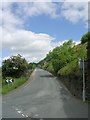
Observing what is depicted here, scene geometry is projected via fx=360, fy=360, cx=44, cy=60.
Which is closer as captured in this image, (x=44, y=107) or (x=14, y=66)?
(x=44, y=107)

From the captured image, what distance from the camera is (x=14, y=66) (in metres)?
72.6

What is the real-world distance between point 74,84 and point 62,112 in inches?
546

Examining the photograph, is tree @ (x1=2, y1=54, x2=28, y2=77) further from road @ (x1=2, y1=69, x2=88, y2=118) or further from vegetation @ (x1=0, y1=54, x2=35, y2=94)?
road @ (x1=2, y1=69, x2=88, y2=118)

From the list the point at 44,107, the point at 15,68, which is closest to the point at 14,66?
the point at 15,68

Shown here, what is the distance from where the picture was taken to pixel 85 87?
1151 inches

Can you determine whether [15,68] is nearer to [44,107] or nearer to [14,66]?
[14,66]

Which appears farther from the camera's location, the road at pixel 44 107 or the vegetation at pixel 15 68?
the vegetation at pixel 15 68

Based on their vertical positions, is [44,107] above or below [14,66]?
below

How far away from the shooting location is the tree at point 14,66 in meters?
72.0

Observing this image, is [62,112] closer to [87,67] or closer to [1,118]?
[1,118]

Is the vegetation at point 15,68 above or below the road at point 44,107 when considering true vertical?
above

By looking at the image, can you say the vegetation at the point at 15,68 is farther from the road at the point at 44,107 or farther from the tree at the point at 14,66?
the road at the point at 44,107

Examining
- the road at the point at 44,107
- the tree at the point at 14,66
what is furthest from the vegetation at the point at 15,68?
the road at the point at 44,107

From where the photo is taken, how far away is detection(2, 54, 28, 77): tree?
72.0 meters
